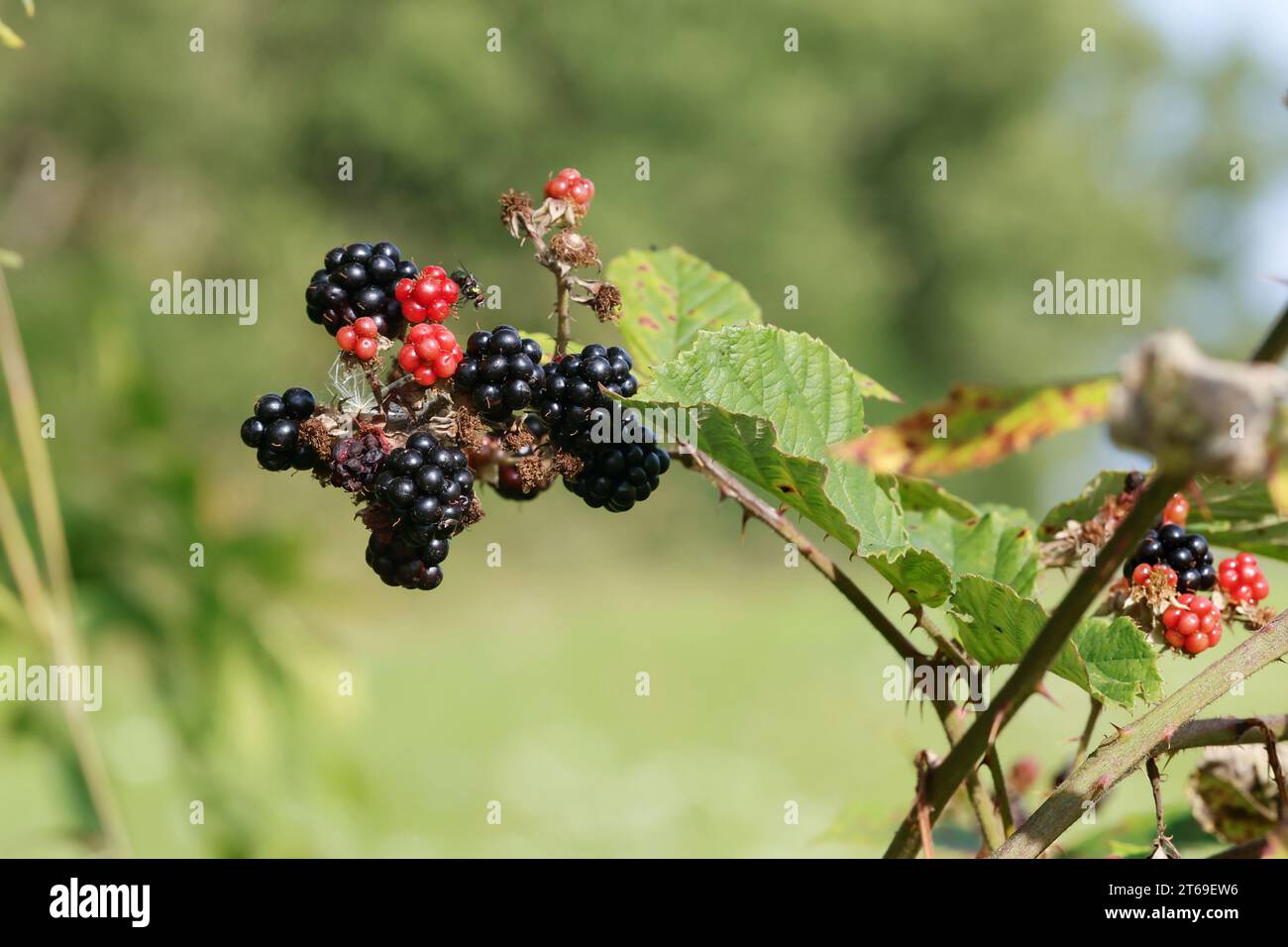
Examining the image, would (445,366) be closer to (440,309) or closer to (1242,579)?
(440,309)

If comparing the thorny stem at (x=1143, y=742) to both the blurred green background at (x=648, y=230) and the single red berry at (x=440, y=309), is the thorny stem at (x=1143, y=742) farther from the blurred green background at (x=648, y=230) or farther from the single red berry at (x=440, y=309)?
the blurred green background at (x=648, y=230)

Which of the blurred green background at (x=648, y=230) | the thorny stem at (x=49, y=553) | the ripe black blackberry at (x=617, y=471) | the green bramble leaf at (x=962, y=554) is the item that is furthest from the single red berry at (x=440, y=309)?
the blurred green background at (x=648, y=230)

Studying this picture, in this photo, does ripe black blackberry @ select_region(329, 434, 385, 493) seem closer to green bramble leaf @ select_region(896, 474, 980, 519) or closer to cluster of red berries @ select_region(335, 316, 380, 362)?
cluster of red berries @ select_region(335, 316, 380, 362)

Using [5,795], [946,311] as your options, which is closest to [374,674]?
[5,795]

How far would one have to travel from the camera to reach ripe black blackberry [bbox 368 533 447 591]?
660 mm

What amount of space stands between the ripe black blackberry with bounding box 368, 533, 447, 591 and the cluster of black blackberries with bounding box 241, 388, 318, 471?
58 mm

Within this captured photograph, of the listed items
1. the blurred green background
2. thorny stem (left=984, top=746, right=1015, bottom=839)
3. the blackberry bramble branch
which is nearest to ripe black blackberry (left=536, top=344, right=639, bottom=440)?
the blackberry bramble branch

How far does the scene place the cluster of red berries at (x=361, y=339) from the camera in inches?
26.4

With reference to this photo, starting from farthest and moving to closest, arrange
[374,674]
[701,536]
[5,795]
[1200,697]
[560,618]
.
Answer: [701,536] → [560,618] → [374,674] → [5,795] → [1200,697]

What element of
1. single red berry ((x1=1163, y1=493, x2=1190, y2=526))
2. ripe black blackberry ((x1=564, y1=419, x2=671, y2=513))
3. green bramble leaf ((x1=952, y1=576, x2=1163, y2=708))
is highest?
ripe black blackberry ((x1=564, y1=419, x2=671, y2=513))

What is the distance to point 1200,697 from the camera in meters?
0.47

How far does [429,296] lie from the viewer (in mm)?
691

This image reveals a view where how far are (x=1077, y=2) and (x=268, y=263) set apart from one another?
10042mm

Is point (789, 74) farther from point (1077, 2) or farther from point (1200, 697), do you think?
point (1200, 697)
